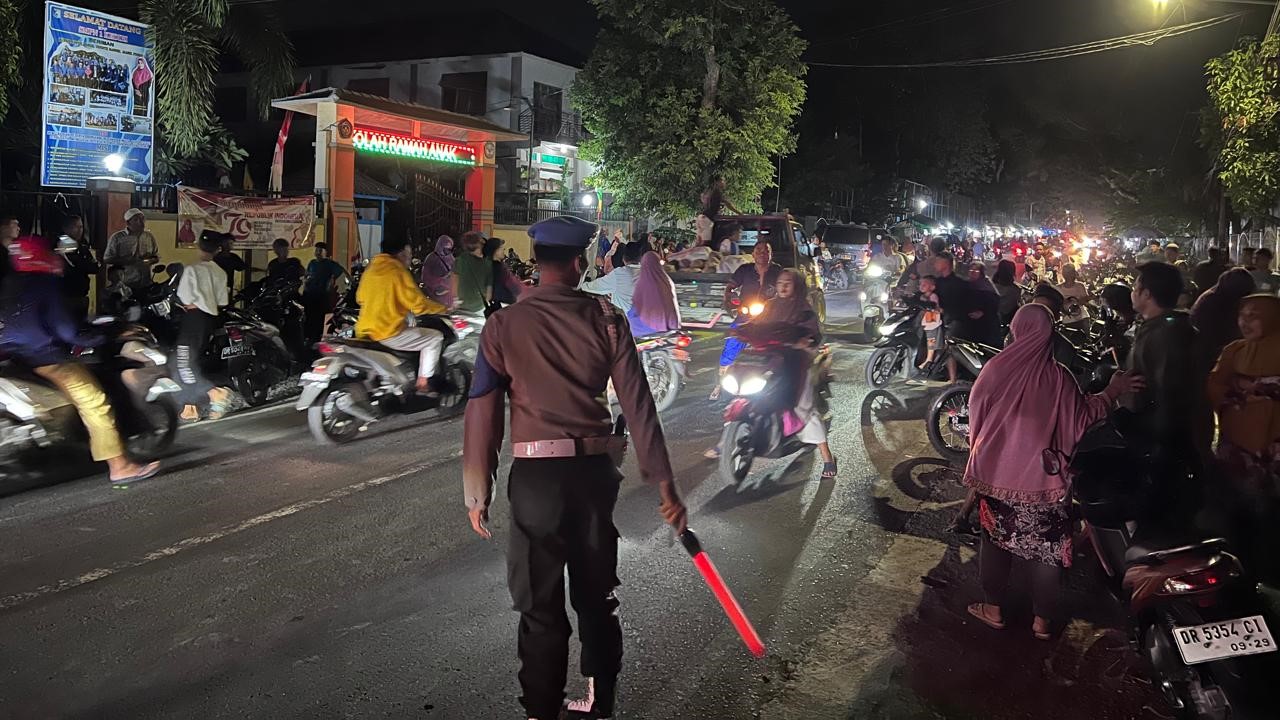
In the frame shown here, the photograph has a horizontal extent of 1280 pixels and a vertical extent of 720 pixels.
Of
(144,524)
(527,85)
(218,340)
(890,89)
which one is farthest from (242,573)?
(890,89)

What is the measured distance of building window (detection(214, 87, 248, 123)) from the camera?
44344 millimetres

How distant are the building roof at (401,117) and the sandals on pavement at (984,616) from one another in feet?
53.8

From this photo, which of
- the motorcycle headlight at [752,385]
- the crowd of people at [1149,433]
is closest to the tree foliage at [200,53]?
the motorcycle headlight at [752,385]

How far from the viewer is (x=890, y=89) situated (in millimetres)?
57094

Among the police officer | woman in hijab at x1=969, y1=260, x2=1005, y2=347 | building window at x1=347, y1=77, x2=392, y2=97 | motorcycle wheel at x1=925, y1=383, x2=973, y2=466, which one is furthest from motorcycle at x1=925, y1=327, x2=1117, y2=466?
building window at x1=347, y1=77, x2=392, y2=97

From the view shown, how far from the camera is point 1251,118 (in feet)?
43.1

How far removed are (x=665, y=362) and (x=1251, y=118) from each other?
350 inches

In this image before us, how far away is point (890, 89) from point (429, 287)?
50529 mm

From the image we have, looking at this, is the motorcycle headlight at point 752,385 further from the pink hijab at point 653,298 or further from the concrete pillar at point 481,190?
the concrete pillar at point 481,190

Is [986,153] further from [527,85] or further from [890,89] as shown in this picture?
[527,85]

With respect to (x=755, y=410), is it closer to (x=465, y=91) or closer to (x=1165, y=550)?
(x=1165, y=550)

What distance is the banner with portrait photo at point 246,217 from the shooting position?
1534 centimetres

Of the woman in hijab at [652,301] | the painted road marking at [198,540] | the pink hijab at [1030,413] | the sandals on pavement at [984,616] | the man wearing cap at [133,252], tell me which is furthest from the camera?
the man wearing cap at [133,252]

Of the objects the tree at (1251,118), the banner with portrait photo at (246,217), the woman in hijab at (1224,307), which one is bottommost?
the woman in hijab at (1224,307)
